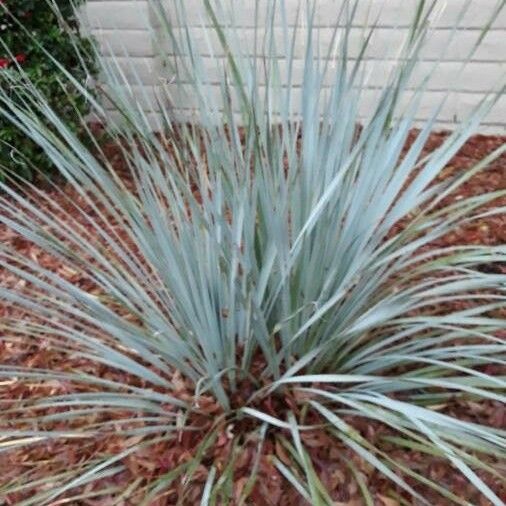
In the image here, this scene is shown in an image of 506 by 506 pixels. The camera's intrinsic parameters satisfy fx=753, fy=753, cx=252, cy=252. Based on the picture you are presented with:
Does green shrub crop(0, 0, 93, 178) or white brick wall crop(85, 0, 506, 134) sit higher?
white brick wall crop(85, 0, 506, 134)

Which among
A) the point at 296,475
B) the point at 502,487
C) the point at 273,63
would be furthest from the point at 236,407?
the point at 273,63

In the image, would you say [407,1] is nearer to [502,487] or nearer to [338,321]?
[338,321]

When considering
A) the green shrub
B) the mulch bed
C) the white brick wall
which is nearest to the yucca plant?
the mulch bed

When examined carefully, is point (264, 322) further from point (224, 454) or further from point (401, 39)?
point (401, 39)

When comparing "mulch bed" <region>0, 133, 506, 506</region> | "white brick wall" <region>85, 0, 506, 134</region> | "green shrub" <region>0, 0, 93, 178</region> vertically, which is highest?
"white brick wall" <region>85, 0, 506, 134</region>

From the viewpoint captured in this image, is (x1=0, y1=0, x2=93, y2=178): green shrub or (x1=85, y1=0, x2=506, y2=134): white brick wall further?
(x1=85, y1=0, x2=506, y2=134): white brick wall

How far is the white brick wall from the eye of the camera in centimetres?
332

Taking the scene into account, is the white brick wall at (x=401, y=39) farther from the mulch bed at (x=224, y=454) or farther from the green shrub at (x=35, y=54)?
the mulch bed at (x=224, y=454)

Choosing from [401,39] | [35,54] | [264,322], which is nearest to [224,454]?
→ [264,322]

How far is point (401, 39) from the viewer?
343cm

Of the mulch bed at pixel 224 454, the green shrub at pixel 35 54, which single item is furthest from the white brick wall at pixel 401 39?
the mulch bed at pixel 224 454

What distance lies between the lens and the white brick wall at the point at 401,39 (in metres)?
3.32

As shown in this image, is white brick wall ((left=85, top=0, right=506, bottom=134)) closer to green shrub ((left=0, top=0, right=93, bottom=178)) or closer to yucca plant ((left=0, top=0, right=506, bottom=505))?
green shrub ((left=0, top=0, right=93, bottom=178))

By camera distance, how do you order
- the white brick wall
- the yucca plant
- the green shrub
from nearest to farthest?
the yucca plant, the green shrub, the white brick wall
